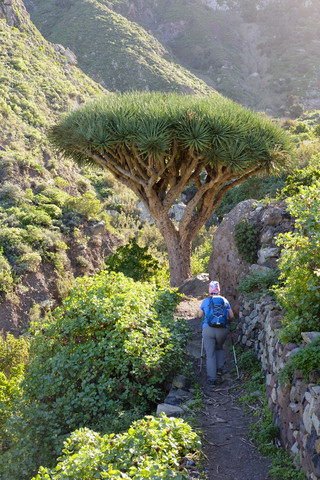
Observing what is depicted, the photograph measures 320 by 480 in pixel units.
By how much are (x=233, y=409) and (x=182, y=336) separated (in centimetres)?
123

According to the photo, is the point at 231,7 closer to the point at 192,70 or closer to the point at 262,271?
the point at 192,70

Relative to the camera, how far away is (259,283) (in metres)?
6.78

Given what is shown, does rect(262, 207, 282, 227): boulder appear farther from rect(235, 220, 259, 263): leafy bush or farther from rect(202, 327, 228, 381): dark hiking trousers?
rect(202, 327, 228, 381): dark hiking trousers

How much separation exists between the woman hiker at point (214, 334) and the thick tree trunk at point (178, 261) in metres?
5.00

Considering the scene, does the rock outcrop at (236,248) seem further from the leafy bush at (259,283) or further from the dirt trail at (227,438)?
the dirt trail at (227,438)

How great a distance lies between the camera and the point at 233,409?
5.13 meters

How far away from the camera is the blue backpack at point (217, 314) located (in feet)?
20.4

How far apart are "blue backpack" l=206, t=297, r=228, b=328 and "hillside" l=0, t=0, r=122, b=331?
6.84 meters

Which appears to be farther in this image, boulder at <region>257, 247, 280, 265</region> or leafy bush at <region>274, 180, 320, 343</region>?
boulder at <region>257, 247, 280, 265</region>

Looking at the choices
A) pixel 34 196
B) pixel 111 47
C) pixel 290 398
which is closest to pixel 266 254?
pixel 290 398

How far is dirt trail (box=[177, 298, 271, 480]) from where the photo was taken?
3.82 meters

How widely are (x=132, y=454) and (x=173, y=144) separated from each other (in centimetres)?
826

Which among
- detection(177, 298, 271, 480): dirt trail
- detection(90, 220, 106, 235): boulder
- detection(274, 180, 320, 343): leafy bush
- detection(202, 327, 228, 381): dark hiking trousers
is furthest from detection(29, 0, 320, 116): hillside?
detection(274, 180, 320, 343): leafy bush

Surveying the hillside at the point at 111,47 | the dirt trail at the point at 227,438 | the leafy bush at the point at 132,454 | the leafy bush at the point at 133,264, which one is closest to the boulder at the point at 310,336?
the dirt trail at the point at 227,438
